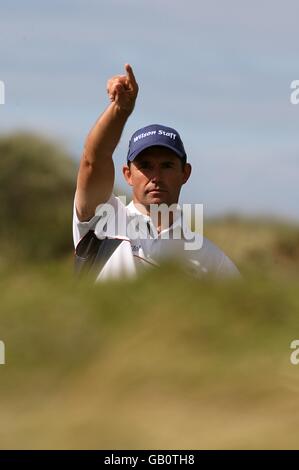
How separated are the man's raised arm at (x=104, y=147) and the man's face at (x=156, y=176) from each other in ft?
0.63

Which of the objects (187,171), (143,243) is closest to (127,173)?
(187,171)

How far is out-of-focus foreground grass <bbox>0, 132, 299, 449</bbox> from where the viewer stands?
277cm

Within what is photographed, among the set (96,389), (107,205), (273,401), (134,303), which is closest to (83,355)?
(96,389)

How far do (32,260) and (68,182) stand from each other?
19404mm

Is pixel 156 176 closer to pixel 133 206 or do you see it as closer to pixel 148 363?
pixel 133 206

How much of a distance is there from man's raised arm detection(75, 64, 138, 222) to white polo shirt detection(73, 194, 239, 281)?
0.08m

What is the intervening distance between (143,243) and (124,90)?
700 millimetres

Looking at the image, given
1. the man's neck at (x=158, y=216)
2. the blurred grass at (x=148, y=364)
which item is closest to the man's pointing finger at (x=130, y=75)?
the man's neck at (x=158, y=216)

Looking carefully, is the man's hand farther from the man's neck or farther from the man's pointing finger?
the man's neck

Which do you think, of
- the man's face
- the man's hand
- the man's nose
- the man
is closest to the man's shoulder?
the man

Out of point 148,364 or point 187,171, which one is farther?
point 187,171

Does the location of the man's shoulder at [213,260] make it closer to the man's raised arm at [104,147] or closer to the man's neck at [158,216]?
the man's neck at [158,216]

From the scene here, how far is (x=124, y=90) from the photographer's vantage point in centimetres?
432

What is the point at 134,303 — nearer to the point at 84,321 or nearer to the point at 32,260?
the point at 84,321
